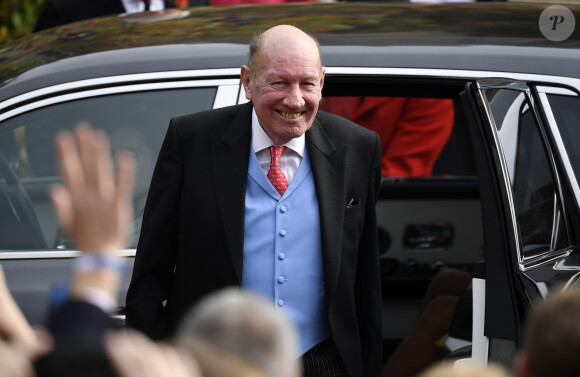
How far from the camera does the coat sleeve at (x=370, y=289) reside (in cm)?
333

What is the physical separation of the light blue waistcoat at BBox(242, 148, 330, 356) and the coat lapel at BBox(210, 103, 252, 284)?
62 millimetres

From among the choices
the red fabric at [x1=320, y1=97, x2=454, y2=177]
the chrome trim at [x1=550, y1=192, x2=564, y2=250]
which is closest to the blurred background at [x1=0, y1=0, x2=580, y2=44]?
the red fabric at [x1=320, y1=97, x2=454, y2=177]

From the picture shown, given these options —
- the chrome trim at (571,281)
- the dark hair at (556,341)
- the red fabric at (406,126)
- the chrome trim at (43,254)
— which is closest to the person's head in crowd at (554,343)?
the dark hair at (556,341)

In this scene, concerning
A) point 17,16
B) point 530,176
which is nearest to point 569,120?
point 530,176

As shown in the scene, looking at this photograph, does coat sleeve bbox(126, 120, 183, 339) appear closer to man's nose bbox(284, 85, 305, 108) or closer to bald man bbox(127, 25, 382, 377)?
bald man bbox(127, 25, 382, 377)

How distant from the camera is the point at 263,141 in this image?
330 cm

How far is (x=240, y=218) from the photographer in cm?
317

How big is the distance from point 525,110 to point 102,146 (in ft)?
6.16

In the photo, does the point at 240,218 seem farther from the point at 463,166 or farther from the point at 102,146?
the point at 463,166

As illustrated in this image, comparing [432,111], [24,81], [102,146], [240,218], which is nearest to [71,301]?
[102,146]

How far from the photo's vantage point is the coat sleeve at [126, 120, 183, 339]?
125 inches

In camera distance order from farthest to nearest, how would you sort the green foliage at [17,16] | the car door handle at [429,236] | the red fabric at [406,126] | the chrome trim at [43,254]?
the green foliage at [17,16], the red fabric at [406,126], the car door handle at [429,236], the chrome trim at [43,254]

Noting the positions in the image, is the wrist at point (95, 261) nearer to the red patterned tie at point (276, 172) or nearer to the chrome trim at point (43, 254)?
the red patterned tie at point (276, 172)

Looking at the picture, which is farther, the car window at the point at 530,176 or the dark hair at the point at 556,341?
the car window at the point at 530,176
